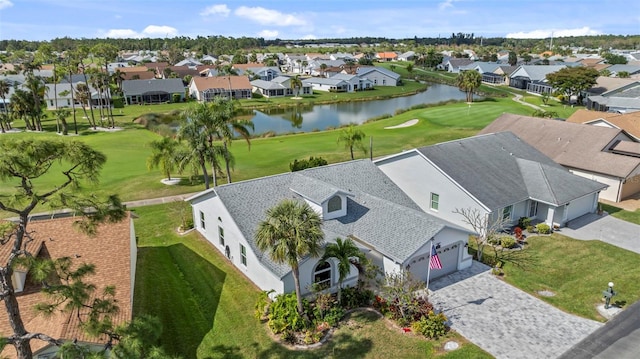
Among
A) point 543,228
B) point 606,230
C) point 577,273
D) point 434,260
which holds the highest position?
point 434,260

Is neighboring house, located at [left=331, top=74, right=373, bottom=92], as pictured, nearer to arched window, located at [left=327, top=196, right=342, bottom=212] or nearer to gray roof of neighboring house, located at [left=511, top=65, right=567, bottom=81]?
gray roof of neighboring house, located at [left=511, top=65, right=567, bottom=81]

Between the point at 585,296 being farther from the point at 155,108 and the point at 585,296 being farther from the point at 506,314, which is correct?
the point at 155,108

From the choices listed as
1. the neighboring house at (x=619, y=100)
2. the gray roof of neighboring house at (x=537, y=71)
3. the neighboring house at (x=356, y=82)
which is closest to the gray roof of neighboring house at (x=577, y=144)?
the neighboring house at (x=619, y=100)

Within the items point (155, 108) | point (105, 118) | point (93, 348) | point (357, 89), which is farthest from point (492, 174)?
point (357, 89)

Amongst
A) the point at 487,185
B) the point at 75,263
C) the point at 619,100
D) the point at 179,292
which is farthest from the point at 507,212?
the point at 619,100

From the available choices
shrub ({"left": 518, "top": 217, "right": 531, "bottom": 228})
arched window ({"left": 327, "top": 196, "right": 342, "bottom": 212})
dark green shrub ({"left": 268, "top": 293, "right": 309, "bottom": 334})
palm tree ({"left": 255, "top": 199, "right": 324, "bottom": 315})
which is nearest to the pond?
shrub ({"left": 518, "top": 217, "right": 531, "bottom": 228})

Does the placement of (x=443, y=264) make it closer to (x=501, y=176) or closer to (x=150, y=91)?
(x=501, y=176)
